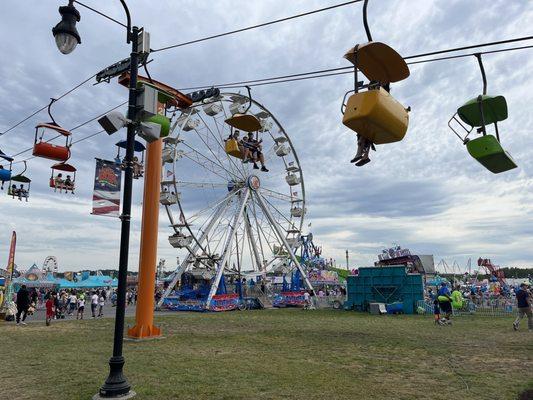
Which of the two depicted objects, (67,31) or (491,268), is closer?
(67,31)

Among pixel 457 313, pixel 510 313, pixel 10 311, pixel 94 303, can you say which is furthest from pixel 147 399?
pixel 510 313

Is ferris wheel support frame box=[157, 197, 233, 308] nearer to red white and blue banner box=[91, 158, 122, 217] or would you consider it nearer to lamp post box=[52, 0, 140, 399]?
red white and blue banner box=[91, 158, 122, 217]

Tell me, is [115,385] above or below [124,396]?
above

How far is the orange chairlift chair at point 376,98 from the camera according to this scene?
15.6ft

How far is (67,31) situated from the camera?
5.88 m

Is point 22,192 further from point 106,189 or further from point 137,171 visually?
point 106,189

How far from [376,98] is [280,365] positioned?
5726mm

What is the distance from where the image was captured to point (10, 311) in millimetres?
18266

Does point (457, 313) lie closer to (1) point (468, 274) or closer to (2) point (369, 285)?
(2) point (369, 285)

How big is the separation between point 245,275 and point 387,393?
23.9m

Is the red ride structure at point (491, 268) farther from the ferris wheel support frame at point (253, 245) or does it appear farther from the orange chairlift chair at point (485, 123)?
the orange chairlift chair at point (485, 123)

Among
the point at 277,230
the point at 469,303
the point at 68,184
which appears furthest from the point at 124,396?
the point at 277,230

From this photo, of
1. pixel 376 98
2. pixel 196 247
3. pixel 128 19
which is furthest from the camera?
pixel 196 247

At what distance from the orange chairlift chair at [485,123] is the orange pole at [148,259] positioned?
9.20 m
